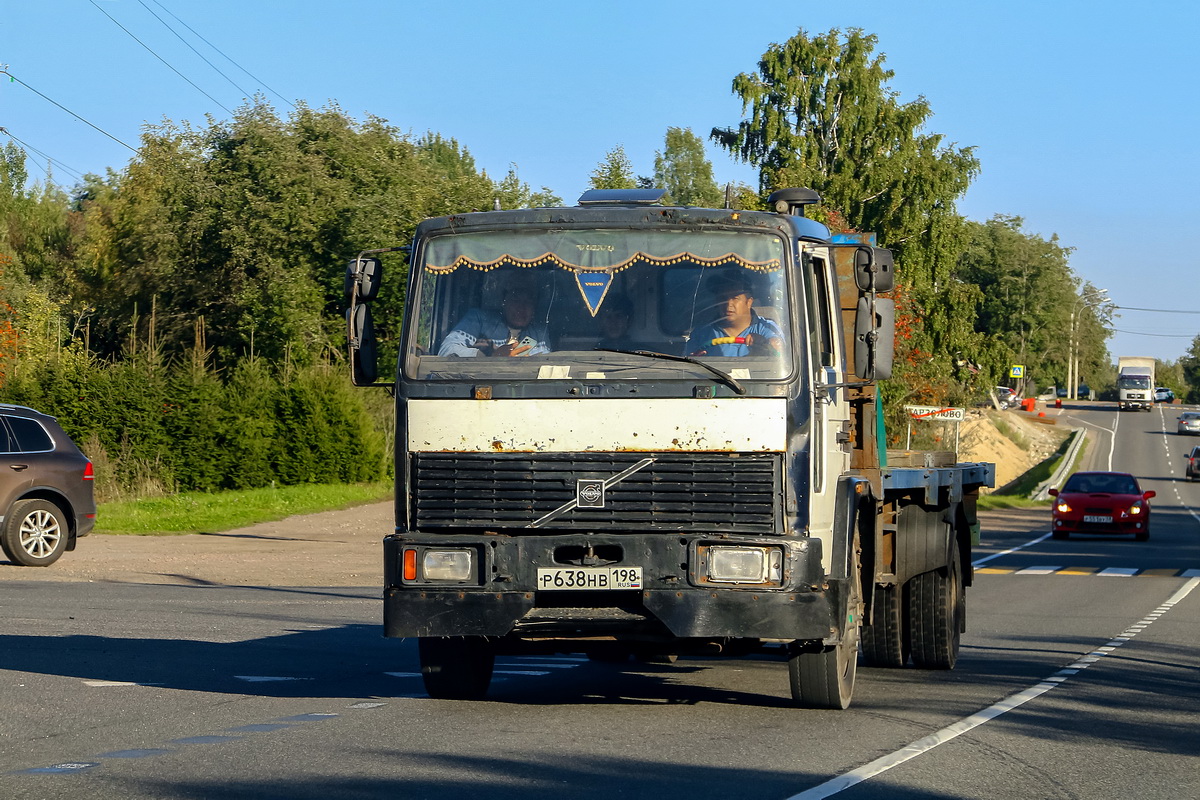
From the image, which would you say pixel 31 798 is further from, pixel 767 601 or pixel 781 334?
pixel 781 334

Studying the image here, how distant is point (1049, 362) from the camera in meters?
133

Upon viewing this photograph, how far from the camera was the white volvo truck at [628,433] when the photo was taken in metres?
7.95

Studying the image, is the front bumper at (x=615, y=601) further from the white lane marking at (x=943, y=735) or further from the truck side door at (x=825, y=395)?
the white lane marking at (x=943, y=735)

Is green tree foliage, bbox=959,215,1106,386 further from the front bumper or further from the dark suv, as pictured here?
the front bumper

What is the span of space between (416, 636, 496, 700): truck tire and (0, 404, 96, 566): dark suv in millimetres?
11559

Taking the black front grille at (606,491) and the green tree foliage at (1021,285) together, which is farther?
the green tree foliage at (1021,285)

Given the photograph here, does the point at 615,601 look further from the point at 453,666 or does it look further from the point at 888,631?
the point at 888,631

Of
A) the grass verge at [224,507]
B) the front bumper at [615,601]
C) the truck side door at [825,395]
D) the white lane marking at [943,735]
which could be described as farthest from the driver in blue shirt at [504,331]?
the grass verge at [224,507]

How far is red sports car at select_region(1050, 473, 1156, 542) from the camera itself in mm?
32938

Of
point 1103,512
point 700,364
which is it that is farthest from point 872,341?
point 1103,512

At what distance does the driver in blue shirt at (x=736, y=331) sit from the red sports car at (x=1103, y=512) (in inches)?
1043

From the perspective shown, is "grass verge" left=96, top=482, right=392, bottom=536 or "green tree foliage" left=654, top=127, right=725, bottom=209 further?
"green tree foliage" left=654, top=127, right=725, bottom=209

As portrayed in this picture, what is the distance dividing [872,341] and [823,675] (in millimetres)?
1876

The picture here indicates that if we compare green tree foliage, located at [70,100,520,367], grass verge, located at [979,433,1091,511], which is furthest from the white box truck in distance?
green tree foliage, located at [70,100,520,367]
